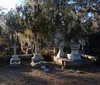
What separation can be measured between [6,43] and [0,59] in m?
8.63

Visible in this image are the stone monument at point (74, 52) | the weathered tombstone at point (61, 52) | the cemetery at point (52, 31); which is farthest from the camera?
the weathered tombstone at point (61, 52)

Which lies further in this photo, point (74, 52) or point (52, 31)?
point (52, 31)

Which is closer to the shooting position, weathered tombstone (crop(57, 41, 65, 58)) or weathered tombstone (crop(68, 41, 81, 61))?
weathered tombstone (crop(68, 41, 81, 61))

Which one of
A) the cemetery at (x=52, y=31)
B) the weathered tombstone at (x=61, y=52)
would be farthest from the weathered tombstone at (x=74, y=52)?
the weathered tombstone at (x=61, y=52)

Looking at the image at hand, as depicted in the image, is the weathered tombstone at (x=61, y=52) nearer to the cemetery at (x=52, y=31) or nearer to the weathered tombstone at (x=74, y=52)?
the cemetery at (x=52, y=31)

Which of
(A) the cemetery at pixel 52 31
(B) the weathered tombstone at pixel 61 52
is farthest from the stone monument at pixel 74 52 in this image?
(B) the weathered tombstone at pixel 61 52

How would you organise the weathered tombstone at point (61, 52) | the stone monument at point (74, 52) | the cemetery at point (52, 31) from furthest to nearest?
the weathered tombstone at point (61, 52)
the stone monument at point (74, 52)
the cemetery at point (52, 31)

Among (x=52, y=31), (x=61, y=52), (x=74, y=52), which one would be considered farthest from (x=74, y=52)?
(x=52, y=31)

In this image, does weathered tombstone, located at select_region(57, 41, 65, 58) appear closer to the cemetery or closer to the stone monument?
the cemetery

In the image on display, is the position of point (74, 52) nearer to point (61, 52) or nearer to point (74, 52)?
point (74, 52)

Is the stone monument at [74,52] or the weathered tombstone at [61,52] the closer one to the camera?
the stone monument at [74,52]

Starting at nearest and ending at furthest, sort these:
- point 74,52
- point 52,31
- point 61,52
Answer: point 74,52
point 52,31
point 61,52

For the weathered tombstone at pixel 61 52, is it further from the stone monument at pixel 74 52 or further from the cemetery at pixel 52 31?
the stone monument at pixel 74 52

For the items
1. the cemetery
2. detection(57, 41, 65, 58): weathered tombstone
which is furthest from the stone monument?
detection(57, 41, 65, 58): weathered tombstone
